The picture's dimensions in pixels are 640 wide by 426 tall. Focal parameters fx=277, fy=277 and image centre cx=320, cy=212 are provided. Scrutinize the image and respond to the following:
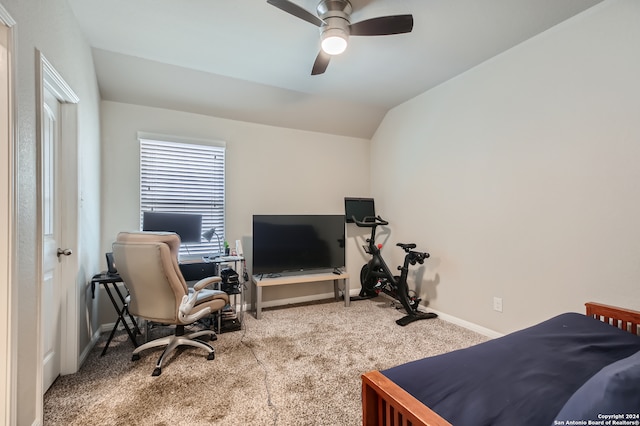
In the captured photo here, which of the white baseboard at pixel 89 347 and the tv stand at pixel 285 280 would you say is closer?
the white baseboard at pixel 89 347

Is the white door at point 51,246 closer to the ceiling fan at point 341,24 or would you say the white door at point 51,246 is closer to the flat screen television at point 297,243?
the flat screen television at point 297,243

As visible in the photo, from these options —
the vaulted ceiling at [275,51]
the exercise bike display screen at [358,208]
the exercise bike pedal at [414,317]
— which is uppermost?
the vaulted ceiling at [275,51]

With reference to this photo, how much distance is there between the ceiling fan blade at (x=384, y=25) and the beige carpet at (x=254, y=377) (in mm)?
2589

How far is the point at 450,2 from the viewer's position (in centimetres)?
203

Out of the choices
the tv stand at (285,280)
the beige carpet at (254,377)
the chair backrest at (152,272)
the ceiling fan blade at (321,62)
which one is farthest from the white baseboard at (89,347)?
the ceiling fan blade at (321,62)

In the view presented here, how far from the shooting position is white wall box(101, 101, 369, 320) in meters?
3.10

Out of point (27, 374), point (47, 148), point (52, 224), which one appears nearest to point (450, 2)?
point (47, 148)

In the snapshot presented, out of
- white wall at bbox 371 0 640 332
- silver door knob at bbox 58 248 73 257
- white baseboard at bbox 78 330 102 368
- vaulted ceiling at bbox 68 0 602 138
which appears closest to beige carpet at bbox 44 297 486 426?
white baseboard at bbox 78 330 102 368

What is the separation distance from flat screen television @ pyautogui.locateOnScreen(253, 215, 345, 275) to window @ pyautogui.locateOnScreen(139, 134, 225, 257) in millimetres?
544

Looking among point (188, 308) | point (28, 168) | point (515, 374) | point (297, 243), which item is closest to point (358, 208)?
point (297, 243)

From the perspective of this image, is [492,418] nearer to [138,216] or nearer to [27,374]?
[27,374]

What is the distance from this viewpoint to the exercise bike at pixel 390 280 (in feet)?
10.9

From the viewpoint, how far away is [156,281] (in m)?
2.19

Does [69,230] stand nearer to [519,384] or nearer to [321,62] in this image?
[321,62]
